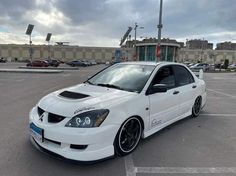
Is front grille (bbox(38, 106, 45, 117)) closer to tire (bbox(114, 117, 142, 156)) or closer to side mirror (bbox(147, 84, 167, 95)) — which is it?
tire (bbox(114, 117, 142, 156))

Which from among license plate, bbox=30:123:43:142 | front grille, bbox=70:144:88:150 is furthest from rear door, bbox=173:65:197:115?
license plate, bbox=30:123:43:142

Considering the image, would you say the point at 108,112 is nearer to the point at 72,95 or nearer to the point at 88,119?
the point at 88,119

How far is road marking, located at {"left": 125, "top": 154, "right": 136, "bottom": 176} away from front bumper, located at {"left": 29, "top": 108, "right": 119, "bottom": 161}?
0.36 m

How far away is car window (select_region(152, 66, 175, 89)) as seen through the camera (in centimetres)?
451

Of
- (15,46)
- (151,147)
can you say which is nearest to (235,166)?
(151,147)

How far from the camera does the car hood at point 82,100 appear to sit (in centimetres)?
328

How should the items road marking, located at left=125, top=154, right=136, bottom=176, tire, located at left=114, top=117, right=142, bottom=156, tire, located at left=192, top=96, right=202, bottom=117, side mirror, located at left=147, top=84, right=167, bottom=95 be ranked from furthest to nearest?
1. tire, located at left=192, top=96, right=202, bottom=117
2. side mirror, located at left=147, top=84, right=167, bottom=95
3. tire, located at left=114, top=117, right=142, bottom=156
4. road marking, located at left=125, top=154, right=136, bottom=176

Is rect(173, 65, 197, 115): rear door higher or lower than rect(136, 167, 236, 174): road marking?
higher

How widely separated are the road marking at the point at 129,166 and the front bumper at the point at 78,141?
360 mm

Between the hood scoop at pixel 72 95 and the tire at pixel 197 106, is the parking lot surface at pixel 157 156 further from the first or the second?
the hood scoop at pixel 72 95

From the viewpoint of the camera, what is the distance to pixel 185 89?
5.35m

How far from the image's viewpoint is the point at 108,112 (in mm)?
3311

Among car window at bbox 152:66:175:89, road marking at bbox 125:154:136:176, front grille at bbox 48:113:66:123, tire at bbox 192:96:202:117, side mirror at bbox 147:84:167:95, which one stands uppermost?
car window at bbox 152:66:175:89

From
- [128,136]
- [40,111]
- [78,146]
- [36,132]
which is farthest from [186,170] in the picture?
[40,111]
